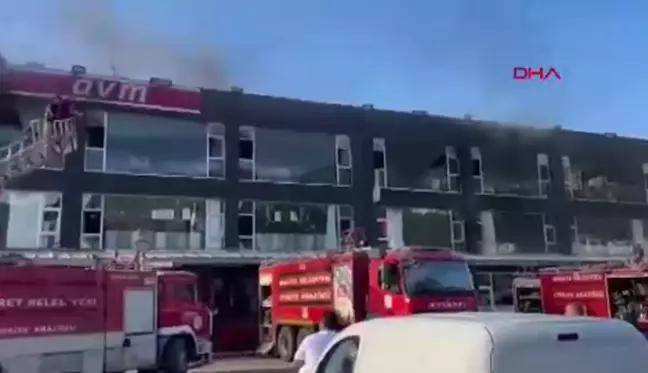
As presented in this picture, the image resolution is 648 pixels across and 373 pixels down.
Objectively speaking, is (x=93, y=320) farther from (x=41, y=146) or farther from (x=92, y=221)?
(x=92, y=221)

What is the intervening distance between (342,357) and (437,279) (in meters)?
11.2

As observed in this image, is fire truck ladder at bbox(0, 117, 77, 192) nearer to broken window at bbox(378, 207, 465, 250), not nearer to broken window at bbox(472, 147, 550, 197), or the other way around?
broken window at bbox(378, 207, 465, 250)

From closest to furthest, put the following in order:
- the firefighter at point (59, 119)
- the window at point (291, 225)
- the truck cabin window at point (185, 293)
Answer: the firefighter at point (59, 119) → the truck cabin window at point (185, 293) → the window at point (291, 225)

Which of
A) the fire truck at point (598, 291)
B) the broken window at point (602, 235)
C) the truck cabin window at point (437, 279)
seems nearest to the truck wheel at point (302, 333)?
the truck cabin window at point (437, 279)

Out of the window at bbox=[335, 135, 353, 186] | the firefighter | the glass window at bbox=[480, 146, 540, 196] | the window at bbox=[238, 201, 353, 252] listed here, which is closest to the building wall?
the glass window at bbox=[480, 146, 540, 196]

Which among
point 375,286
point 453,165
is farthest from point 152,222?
point 453,165

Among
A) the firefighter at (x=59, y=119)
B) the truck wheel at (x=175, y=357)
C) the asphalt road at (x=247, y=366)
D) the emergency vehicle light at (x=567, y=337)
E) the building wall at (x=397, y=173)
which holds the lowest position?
the asphalt road at (x=247, y=366)

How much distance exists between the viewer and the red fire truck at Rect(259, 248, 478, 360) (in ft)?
53.1

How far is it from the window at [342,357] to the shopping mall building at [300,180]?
15.3 meters

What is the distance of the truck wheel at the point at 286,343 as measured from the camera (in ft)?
65.1

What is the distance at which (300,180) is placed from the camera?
A: 2767cm

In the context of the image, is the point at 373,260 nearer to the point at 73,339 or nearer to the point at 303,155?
the point at 73,339

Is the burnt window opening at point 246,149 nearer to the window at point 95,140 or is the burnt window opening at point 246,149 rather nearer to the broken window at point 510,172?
the window at point 95,140

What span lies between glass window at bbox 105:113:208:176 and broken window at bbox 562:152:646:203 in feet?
54.2
